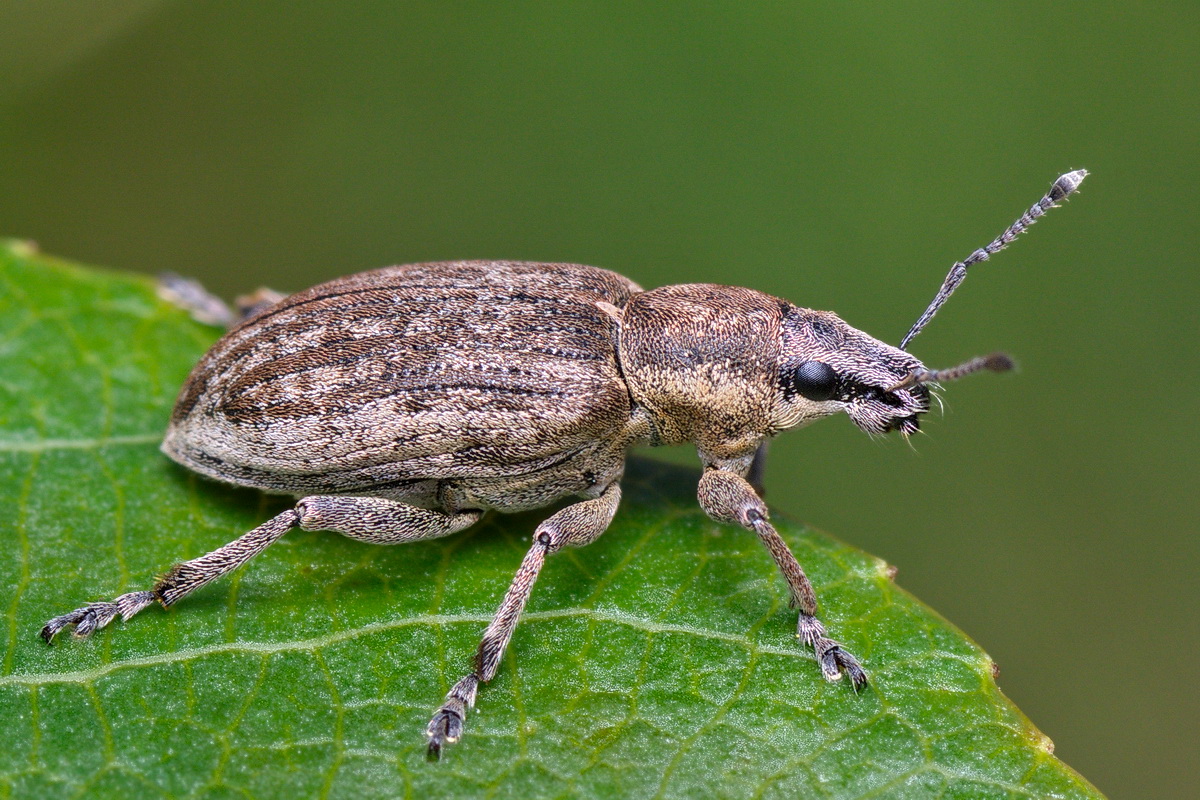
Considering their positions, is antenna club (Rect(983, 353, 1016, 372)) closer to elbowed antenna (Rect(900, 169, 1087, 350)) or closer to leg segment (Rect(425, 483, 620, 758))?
elbowed antenna (Rect(900, 169, 1087, 350))

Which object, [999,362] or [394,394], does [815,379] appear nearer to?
[999,362]

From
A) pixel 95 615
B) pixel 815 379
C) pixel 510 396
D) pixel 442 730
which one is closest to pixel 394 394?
pixel 510 396

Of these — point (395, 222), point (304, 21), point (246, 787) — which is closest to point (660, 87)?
point (395, 222)

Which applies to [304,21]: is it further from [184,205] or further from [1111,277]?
[1111,277]

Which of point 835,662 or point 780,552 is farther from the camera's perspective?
point 780,552

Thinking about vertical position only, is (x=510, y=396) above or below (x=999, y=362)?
below
